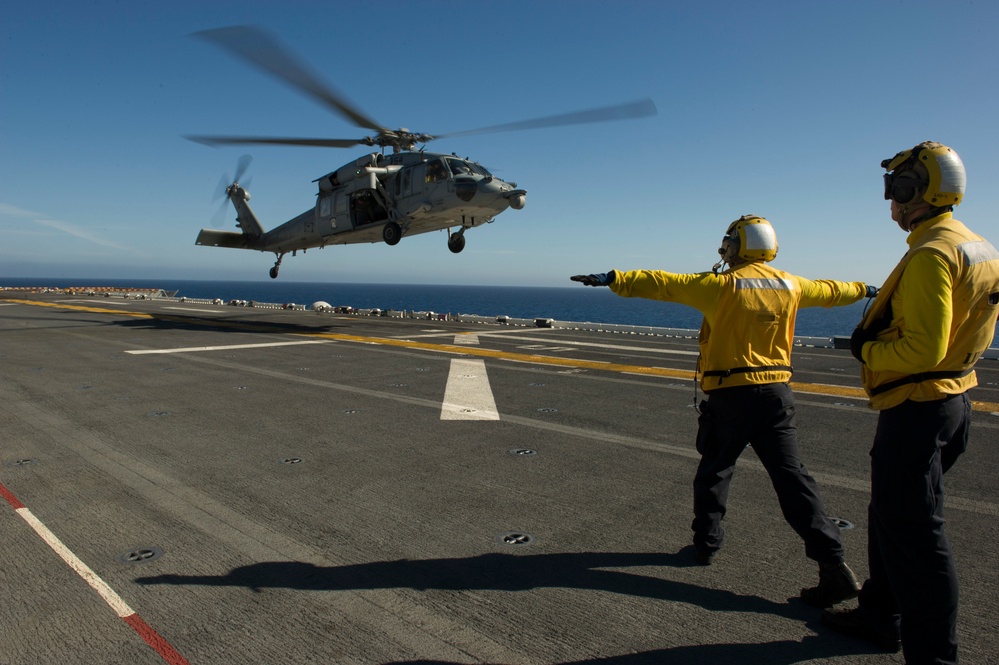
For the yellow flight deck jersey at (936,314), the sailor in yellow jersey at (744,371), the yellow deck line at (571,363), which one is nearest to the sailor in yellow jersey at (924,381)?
the yellow flight deck jersey at (936,314)

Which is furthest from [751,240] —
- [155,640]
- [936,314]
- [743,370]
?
[155,640]

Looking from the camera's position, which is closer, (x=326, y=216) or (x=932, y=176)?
(x=932, y=176)

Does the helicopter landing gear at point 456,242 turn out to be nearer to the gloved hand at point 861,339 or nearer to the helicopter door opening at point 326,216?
the helicopter door opening at point 326,216

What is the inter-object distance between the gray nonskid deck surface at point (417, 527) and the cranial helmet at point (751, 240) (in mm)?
1865

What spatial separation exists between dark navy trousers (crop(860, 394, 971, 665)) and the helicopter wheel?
57.5 feet

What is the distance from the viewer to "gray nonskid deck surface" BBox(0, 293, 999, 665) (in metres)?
2.88

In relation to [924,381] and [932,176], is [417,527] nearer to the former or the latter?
[924,381]

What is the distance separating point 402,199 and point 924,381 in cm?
1746

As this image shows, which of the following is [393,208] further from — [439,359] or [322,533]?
[322,533]

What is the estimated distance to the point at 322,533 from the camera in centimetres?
406

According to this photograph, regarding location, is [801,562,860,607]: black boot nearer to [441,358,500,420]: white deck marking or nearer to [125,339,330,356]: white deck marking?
[441,358,500,420]: white deck marking

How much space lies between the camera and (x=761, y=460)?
3514 millimetres

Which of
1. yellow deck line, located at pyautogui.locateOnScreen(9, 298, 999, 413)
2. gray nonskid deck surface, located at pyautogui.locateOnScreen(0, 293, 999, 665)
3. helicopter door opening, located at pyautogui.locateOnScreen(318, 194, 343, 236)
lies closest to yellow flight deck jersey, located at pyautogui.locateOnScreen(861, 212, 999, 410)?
gray nonskid deck surface, located at pyautogui.locateOnScreen(0, 293, 999, 665)

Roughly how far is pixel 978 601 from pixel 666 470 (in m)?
2.45
